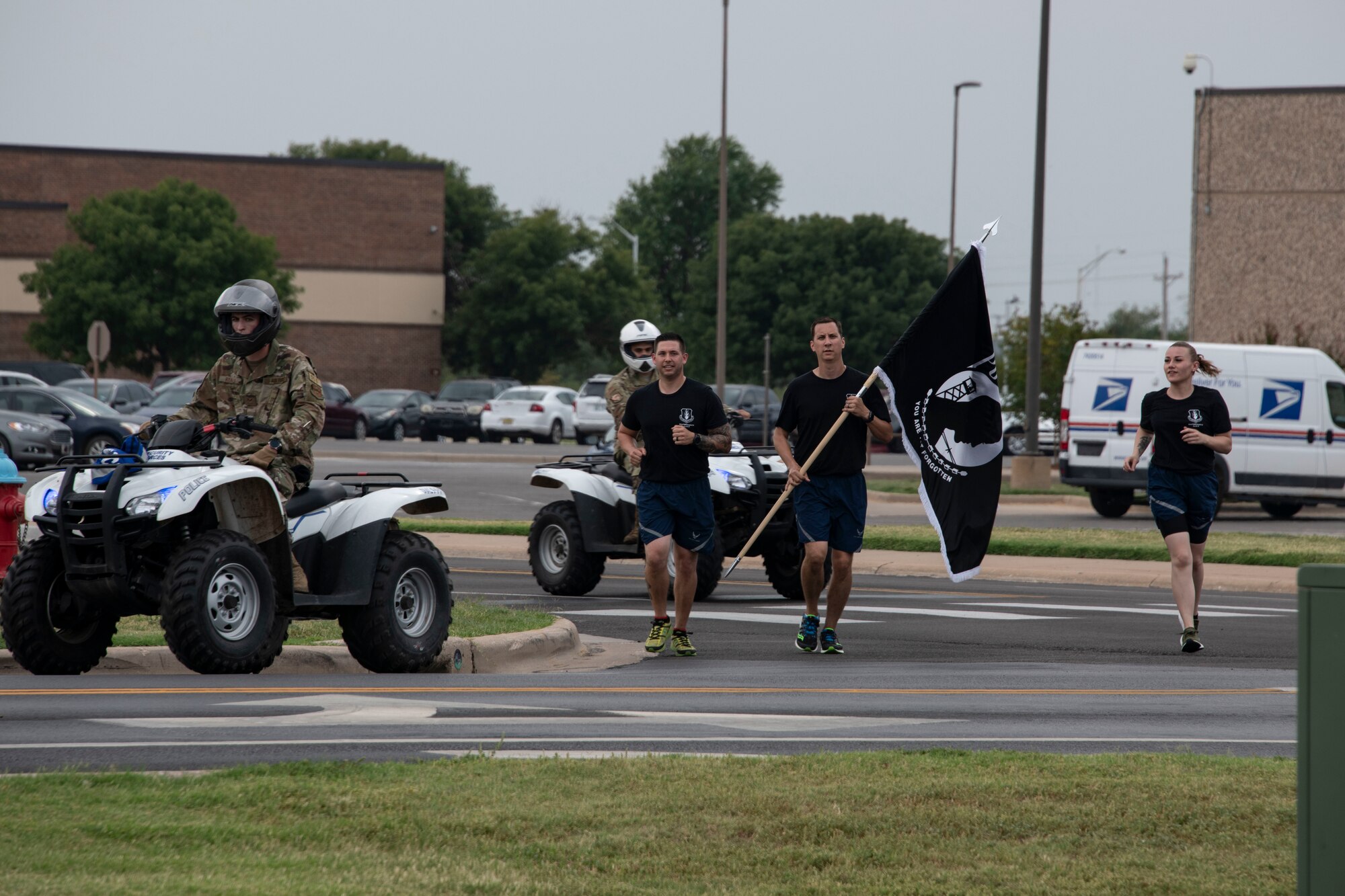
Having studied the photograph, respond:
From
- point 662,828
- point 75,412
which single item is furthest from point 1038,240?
point 662,828

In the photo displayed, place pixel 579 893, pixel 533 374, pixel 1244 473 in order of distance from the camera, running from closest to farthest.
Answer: pixel 579 893
pixel 1244 473
pixel 533 374

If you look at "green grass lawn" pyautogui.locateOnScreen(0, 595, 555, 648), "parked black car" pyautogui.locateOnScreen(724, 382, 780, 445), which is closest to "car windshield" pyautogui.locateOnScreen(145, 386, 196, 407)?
"parked black car" pyautogui.locateOnScreen(724, 382, 780, 445)

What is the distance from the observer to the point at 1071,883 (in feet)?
15.9

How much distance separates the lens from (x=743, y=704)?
338 inches

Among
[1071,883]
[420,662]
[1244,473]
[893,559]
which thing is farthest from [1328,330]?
[1071,883]

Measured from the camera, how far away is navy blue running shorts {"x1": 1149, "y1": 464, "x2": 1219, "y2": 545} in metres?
11.7

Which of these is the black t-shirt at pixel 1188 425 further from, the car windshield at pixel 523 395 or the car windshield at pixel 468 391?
the car windshield at pixel 468 391

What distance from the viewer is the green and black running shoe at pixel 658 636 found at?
11.2 m

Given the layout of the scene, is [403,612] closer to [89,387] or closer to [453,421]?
[89,387]

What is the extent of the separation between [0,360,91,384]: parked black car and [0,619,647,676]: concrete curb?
41.9 m

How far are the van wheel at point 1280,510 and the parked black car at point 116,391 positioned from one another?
2841 centimetres

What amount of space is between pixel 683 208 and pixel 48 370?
62635 mm

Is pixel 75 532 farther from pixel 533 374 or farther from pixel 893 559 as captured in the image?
pixel 533 374

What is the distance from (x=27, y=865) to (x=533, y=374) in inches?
2961
